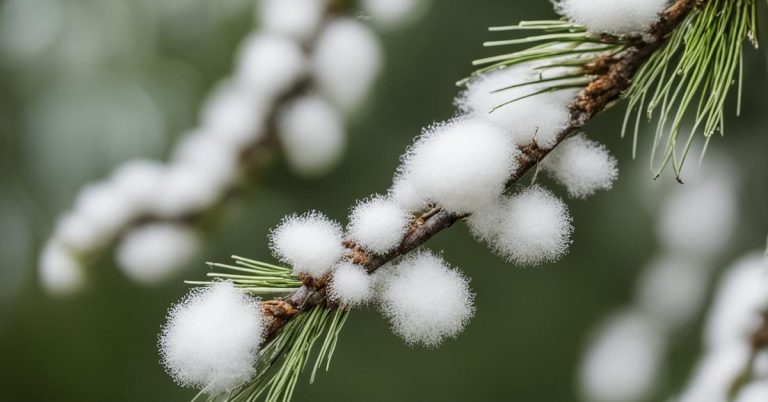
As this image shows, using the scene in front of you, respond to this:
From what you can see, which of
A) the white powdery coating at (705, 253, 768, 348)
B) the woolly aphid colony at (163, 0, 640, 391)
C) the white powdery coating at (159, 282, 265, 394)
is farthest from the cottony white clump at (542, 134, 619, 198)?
the white powdery coating at (705, 253, 768, 348)

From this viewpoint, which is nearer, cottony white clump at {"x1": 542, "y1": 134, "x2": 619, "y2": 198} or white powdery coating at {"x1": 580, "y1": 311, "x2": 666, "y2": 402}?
cottony white clump at {"x1": 542, "y1": 134, "x2": 619, "y2": 198}

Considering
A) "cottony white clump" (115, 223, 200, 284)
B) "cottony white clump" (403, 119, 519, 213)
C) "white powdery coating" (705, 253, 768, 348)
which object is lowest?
"white powdery coating" (705, 253, 768, 348)

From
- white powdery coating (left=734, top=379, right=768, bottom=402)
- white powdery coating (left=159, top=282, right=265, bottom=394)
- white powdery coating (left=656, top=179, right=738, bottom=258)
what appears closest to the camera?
white powdery coating (left=159, top=282, right=265, bottom=394)

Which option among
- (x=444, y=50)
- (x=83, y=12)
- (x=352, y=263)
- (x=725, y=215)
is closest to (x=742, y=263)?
(x=725, y=215)

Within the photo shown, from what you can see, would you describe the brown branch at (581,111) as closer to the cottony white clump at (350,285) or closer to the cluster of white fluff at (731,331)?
the cottony white clump at (350,285)

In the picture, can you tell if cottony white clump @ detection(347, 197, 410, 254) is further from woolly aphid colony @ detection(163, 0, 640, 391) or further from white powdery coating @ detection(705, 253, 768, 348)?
white powdery coating @ detection(705, 253, 768, 348)

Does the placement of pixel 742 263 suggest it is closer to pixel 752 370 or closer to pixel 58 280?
pixel 752 370
